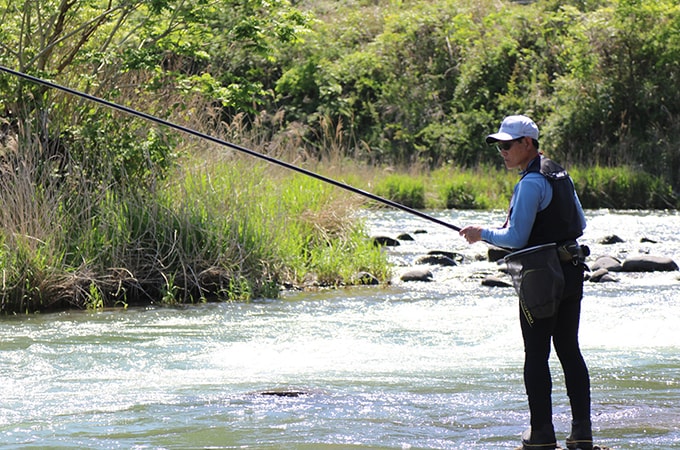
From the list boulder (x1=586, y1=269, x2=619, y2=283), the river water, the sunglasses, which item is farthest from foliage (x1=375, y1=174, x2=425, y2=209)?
the sunglasses

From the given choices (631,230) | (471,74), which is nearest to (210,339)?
(631,230)

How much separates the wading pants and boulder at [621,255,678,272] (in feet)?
26.2

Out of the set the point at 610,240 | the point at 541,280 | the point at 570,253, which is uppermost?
the point at 570,253

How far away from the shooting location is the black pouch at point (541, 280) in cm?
482

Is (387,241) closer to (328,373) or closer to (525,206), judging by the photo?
(328,373)

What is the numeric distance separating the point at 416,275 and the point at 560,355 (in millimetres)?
7026

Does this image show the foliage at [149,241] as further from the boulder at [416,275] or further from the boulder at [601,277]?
the boulder at [601,277]

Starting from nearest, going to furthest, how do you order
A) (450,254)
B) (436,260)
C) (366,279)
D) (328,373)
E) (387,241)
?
(328,373) < (366,279) < (436,260) < (450,254) < (387,241)

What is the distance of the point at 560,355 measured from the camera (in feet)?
16.6

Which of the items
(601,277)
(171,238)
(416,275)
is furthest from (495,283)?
(171,238)

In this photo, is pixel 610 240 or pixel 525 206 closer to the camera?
pixel 525 206

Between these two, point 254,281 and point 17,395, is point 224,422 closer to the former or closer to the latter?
point 17,395

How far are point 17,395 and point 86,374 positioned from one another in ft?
2.32

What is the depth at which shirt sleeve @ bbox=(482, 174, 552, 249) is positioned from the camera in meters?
4.80
